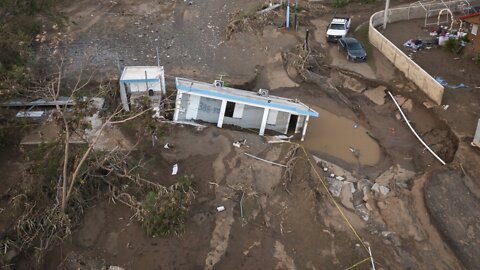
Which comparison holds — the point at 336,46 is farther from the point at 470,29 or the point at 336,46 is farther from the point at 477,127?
the point at 477,127

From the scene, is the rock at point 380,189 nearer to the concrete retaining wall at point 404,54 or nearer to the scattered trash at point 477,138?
the scattered trash at point 477,138

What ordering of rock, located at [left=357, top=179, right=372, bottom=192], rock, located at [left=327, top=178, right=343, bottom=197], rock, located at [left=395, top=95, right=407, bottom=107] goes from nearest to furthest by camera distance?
rock, located at [left=327, top=178, right=343, bottom=197] → rock, located at [left=357, top=179, right=372, bottom=192] → rock, located at [left=395, top=95, right=407, bottom=107]

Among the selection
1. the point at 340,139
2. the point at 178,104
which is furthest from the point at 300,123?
the point at 178,104

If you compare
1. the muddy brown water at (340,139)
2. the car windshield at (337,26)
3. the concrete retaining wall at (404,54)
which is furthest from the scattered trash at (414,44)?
the muddy brown water at (340,139)

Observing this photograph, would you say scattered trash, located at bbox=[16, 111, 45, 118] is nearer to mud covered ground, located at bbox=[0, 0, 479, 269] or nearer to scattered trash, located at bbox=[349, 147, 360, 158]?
mud covered ground, located at bbox=[0, 0, 479, 269]

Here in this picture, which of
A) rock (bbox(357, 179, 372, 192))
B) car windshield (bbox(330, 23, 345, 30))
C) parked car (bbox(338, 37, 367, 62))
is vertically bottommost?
rock (bbox(357, 179, 372, 192))

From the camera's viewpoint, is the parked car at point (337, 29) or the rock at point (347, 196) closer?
the rock at point (347, 196)

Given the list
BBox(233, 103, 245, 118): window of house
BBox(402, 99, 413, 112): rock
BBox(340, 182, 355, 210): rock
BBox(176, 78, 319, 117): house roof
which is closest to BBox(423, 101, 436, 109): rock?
BBox(402, 99, 413, 112): rock

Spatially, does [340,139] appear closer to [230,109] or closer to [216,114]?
[230,109]
